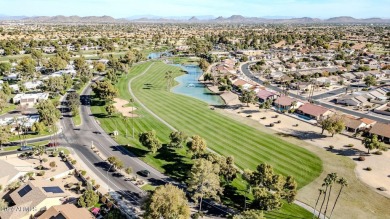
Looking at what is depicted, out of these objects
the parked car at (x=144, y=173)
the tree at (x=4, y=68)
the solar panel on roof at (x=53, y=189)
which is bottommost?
the parked car at (x=144, y=173)

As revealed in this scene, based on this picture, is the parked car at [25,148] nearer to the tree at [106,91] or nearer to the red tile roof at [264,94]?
the tree at [106,91]

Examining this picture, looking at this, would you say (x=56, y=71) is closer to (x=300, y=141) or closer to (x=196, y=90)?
(x=196, y=90)

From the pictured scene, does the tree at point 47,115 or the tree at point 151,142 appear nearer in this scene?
the tree at point 151,142

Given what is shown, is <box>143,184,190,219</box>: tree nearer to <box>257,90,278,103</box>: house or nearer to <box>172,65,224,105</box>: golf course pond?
<box>172,65,224,105</box>: golf course pond

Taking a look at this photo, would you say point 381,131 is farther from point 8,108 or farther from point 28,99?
point 8,108

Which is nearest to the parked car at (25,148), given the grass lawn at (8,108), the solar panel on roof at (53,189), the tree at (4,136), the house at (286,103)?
the tree at (4,136)
